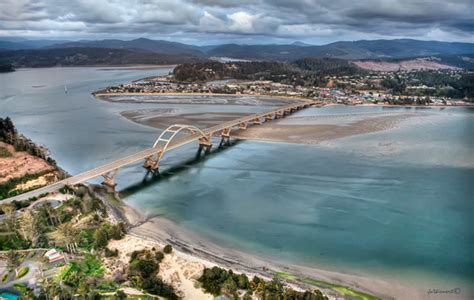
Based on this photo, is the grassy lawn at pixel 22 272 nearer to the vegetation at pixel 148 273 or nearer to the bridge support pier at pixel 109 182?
the vegetation at pixel 148 273

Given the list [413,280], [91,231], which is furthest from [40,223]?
[413,280]

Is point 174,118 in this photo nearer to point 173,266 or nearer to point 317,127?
point 317,127

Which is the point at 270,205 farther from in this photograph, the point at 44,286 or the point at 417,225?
the point at 44,286

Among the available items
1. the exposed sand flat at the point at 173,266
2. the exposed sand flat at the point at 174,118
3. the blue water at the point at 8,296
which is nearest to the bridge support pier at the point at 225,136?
the exposed sand flat at the point at 174,118

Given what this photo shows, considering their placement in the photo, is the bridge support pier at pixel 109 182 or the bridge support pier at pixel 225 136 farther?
the bridge support pier at pixel 225 136

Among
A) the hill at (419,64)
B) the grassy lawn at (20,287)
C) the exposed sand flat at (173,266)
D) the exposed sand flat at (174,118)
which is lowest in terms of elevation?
the grassy lawn at (20,287)
